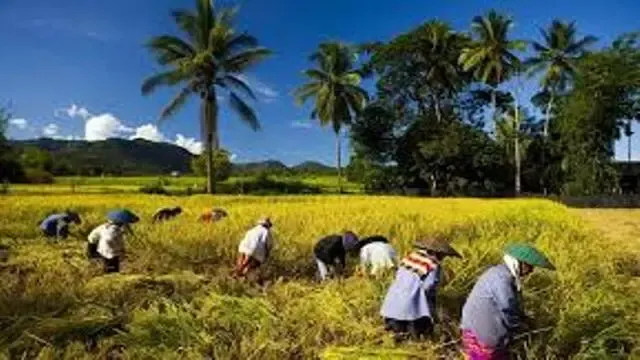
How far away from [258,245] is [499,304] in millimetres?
6290

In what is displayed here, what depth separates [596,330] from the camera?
8.37m

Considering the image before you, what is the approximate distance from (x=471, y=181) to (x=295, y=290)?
150 feet

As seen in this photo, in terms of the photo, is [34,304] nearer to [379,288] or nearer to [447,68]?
[379,288]

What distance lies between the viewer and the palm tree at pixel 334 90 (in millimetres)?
53625

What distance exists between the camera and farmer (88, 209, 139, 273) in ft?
40.9

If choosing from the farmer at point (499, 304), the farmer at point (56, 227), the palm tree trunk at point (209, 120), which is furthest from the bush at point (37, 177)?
the farmer at point (499, 304)

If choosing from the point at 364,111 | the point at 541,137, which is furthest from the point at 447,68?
the point at 541,137

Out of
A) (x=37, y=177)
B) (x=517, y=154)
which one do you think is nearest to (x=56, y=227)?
(x=37, y=177)

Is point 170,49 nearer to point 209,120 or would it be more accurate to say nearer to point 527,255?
point 209,120

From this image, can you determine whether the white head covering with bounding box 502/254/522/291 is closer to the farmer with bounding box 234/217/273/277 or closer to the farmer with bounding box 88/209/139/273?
the farmer with bounding box 234/217/273/277

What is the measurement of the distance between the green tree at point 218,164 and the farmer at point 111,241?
41.1m

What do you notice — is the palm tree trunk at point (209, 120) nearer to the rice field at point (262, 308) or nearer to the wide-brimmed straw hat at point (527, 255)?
the rice field at point (262, 308)

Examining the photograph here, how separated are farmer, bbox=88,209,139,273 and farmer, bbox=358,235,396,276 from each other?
3600 millimetres

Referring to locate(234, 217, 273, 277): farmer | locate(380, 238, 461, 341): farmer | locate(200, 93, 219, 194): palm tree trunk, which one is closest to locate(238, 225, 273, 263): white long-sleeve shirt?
locate(234, 217, 273, 277): farmer
